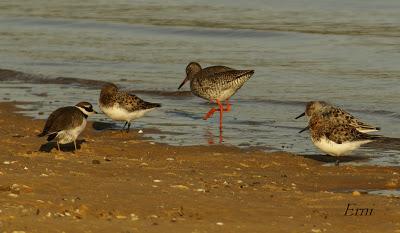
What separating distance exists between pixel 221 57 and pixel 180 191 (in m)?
15.4

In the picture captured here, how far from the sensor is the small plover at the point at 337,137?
13.3m

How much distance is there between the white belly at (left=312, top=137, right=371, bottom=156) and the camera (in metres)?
13.3

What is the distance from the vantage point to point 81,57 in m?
25.2

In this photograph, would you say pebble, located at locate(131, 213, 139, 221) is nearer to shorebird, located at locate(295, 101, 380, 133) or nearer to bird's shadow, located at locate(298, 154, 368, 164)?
bird's shadow, located at locate(298, 154, 368, 164)

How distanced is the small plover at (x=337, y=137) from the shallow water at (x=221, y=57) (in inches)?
13.9

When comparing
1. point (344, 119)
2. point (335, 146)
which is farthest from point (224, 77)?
point (335, 146)

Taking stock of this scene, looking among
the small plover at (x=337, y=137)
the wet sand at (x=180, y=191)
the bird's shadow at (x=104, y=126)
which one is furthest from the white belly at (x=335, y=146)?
the bird's shadow at (x=104, y=126)

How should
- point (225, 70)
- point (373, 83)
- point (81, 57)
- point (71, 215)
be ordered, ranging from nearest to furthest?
point (71, 215) → point (225, 70) → point (373, 83) → point (81, 57)

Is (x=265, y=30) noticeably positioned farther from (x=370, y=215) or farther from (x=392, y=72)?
(x=370, y=215)

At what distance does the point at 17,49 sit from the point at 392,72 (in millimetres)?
10173

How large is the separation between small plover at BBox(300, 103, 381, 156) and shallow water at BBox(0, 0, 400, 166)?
0.35 meters

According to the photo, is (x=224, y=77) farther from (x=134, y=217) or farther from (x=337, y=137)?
(x=134, y=217)

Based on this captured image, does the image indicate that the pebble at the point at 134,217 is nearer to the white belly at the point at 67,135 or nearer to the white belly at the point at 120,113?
the white belly at the point at 67,135

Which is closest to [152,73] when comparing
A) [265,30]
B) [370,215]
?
[265,30]
